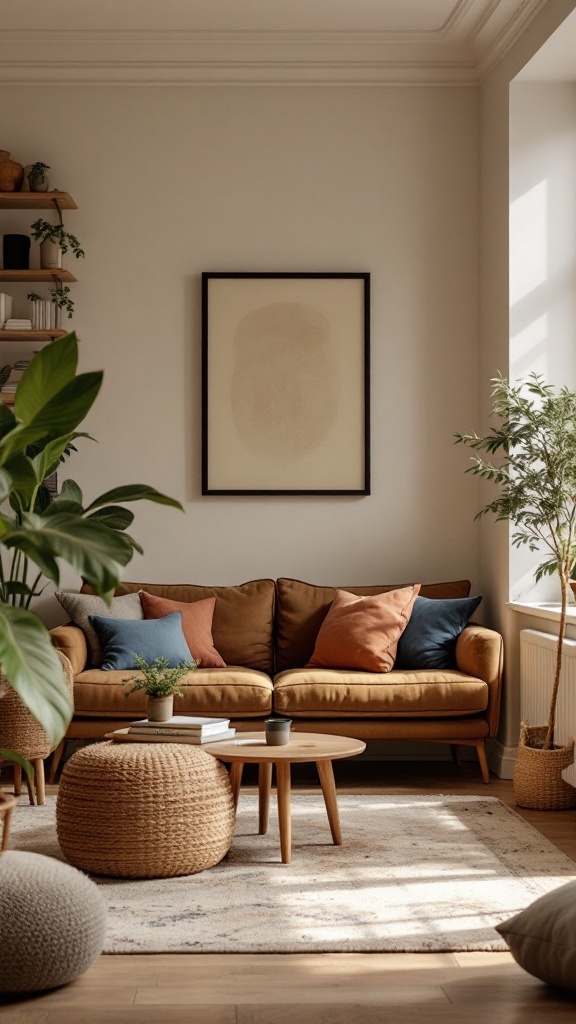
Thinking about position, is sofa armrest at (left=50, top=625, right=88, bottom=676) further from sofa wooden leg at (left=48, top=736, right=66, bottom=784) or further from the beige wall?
the beige wall

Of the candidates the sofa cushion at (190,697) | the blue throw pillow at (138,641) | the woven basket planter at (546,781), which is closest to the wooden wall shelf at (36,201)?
the blue throw pillow at (138,641)

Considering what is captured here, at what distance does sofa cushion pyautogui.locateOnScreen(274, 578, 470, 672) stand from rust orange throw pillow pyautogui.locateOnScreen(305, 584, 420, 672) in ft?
0.44

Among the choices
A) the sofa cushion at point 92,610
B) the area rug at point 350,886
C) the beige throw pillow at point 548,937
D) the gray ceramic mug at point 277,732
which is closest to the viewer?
the beige throw pillow at point 548,937

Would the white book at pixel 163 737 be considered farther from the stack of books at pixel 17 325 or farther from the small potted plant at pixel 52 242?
the small potted plant at pixel 52 242

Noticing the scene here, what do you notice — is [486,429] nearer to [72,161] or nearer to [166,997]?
[72,161]

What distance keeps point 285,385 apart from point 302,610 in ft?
3.77

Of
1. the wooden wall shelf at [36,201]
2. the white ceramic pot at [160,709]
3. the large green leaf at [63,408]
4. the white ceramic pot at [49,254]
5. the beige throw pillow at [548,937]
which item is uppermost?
the wooden wall shelf at [36,201]

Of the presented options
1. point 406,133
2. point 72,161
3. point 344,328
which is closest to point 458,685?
point 344,328

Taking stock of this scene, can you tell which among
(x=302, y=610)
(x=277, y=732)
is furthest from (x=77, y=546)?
(x=302, y=610)

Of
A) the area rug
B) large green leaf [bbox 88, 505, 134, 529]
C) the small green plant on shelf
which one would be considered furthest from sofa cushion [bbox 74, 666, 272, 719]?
large green leaf [bbox 88, 505, 134, 529]

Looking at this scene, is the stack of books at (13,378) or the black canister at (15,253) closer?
the stack of books at (13,378)

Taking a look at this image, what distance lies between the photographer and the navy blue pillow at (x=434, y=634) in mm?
4840

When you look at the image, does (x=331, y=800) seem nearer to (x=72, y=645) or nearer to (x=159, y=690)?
(x=159, y=690)

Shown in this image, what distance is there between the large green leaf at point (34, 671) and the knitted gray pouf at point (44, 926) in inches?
30.7
